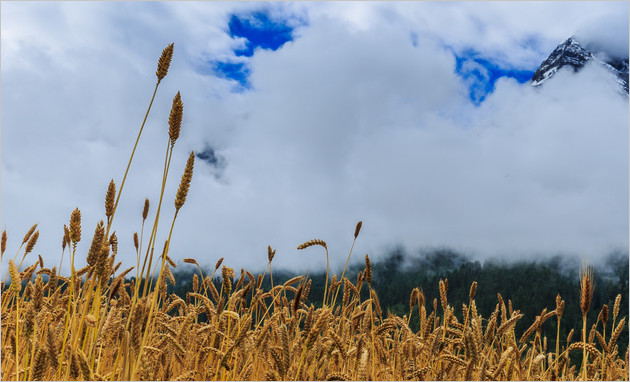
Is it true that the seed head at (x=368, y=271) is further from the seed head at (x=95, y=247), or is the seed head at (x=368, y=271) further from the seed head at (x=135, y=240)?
the seed head at (x=135, y=240)

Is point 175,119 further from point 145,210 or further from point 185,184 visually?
point 145,210

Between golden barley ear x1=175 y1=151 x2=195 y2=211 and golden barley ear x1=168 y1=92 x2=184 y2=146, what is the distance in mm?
109

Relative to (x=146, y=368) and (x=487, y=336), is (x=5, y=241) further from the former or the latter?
(x=487, y=336)

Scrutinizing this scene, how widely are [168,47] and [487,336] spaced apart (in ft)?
7.31

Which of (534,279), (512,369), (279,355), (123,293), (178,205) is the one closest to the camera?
(178,205)

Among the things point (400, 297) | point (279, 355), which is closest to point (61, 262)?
point (279, 355)

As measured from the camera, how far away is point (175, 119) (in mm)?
1772

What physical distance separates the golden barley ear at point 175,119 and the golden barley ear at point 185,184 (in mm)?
109

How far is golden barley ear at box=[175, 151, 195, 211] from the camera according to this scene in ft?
5.72

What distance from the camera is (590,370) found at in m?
3.82

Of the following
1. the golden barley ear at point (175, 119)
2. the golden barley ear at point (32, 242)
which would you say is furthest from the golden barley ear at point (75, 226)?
the golden barley ear at point (32, 242)

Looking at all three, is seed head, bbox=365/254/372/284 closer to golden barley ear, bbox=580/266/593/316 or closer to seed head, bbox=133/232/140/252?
golden barley ear, bbox=580/266/593/316

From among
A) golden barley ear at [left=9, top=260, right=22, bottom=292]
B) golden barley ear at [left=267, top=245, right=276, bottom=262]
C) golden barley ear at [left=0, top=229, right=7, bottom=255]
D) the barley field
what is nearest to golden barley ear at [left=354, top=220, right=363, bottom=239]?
the barley field

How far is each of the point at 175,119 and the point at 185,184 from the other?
0.25 m
